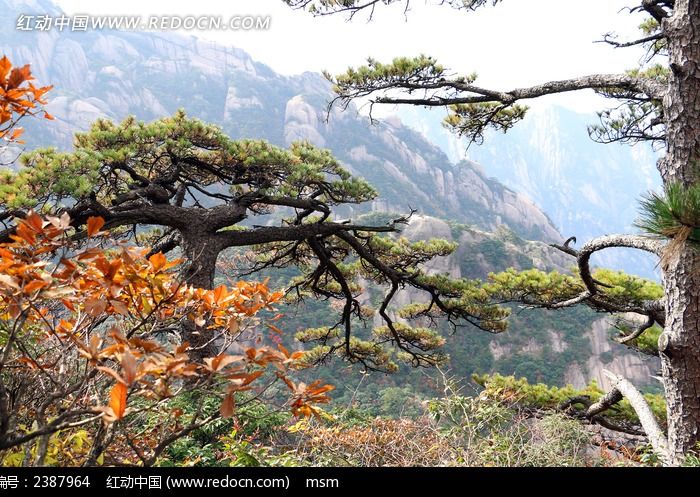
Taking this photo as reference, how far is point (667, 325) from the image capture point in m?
3.06

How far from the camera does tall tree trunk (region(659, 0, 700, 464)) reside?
9.62ft

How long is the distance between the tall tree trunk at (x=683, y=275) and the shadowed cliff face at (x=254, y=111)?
1799 inches

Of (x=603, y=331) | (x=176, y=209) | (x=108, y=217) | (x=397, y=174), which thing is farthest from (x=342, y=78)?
(x=397, y=174)

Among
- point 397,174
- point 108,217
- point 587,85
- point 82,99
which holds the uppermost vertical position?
point 82,99

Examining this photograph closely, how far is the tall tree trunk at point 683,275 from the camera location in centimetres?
293

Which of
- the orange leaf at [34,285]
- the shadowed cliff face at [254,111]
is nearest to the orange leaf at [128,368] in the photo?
the orange leaf at [34,285]

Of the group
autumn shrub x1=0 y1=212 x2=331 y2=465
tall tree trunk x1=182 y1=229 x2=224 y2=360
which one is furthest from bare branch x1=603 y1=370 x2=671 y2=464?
tall tree trunk x1=182 y1=229 x2=224 y2=360

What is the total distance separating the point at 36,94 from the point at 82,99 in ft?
206

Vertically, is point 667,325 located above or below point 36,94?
below

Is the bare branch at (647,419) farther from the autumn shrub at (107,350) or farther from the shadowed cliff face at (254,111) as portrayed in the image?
the shadowed cliff face at (254,111)

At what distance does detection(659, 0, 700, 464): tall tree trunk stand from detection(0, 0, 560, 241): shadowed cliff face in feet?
150

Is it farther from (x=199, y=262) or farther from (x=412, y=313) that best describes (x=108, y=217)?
(x=412, y=313)

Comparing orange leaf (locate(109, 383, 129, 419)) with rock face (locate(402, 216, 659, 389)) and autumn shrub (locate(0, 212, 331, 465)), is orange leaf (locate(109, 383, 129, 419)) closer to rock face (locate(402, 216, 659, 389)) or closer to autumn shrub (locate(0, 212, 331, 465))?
autumn shrub (locate(0, 212, 331, 465))
